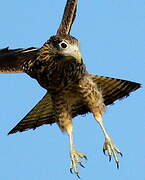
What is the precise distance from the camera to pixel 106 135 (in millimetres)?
14703

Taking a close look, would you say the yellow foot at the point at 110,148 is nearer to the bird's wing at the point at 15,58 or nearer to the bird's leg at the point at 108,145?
the bird's leg at the point at 108,145

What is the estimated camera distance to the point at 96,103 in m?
14.8

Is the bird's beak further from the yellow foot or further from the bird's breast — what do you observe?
the yellow foot

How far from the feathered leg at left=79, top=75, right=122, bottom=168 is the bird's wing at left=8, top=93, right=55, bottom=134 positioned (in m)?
0.70

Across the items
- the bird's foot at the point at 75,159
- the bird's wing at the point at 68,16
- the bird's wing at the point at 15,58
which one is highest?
the bird's wing at the point at 68,16

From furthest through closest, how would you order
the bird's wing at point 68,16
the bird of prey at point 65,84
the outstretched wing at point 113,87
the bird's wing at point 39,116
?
the bird's wing at point 39,116
the bird's wing at point 68,16
the outstretched wing at point 113,87
the bird of prey at point 65,84

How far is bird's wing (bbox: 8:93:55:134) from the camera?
1528 centimetres

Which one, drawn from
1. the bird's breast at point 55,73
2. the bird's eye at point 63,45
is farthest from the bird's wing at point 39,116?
the bird's eye at point 63,45

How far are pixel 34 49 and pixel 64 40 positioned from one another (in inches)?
50.9

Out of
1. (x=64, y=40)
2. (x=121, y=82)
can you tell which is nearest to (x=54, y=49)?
(x=64, y=40)

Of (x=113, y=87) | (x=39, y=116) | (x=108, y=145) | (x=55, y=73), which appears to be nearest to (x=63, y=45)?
(x=55, y=73)

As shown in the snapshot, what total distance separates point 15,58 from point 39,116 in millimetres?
1111

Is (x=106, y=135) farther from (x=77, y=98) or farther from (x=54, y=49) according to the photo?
(x=54, y=49)

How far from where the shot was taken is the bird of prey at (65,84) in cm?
1395
